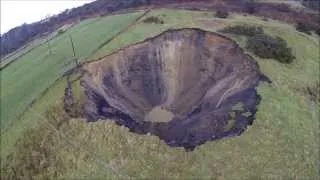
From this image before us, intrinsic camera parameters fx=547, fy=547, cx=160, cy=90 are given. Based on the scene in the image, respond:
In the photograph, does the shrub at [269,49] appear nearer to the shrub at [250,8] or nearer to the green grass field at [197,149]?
the green grass field at [197,149]

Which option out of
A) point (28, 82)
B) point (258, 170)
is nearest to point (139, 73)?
point (28, 82)

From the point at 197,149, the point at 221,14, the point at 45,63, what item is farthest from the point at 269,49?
the point at 45,63

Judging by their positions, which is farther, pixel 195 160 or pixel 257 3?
pixel 257 3

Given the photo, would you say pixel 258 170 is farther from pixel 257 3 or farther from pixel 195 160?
pixel 257 3

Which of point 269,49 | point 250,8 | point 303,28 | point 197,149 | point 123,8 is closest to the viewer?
point 197,149

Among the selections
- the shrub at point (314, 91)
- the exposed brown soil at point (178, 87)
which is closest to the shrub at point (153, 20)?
the exposed brown soil at point (178, 87)

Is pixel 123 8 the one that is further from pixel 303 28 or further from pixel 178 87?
pixel 178 87

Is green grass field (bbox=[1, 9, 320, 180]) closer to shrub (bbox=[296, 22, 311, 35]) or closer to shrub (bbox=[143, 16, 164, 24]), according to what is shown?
shrub (bbox=[296, 22, 311, 35])
